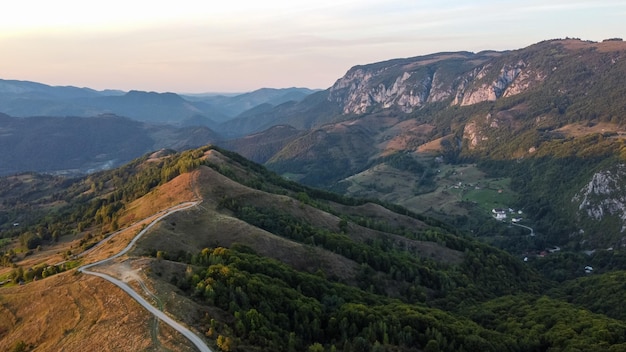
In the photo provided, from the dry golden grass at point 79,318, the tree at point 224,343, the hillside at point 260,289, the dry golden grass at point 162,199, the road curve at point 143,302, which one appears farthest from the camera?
the dry golden grass at point 162,199

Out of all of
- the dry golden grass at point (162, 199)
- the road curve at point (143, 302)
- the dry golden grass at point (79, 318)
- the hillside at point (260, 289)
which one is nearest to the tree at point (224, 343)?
the hillside at point (260, 289)

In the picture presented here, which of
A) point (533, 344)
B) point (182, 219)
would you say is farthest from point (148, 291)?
point (533, 344)

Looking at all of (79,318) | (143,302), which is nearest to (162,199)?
(79,318)

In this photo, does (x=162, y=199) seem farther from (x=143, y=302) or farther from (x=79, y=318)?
(x=143, y=302)

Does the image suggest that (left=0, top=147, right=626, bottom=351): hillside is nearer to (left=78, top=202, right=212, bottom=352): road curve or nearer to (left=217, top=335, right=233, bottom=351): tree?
(left=217, top=335, right=233, bottom=351): tree

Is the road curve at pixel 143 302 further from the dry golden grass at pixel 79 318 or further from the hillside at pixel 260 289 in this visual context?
the hillside at pixel 260 289

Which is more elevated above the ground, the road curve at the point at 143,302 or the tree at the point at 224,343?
the road curve at the point at 143,302

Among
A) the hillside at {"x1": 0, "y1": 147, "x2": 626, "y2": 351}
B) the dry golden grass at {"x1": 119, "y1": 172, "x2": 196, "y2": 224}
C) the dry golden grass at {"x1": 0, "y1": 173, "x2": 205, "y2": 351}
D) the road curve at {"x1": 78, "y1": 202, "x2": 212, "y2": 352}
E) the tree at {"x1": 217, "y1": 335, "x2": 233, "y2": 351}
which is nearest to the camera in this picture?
the tree at {"x1": 217, "y1": 335, "x2": 233, "y2": 351}

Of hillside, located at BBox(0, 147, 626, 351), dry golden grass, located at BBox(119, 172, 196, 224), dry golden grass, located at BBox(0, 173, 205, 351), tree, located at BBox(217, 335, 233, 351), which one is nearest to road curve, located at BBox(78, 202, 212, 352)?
dry golden grass, located at BBox(0, 173, 205, 351)

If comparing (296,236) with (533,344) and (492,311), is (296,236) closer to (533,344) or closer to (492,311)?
(492,311)
